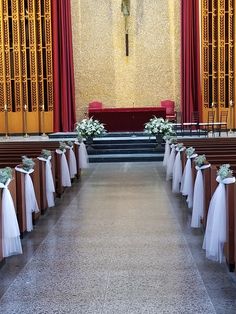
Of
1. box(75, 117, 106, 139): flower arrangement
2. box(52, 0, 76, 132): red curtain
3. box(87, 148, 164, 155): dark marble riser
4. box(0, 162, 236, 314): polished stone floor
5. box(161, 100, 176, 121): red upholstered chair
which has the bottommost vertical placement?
box(0, 162, 236, 314): polished stone floor

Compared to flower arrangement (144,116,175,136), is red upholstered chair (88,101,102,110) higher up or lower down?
higher up

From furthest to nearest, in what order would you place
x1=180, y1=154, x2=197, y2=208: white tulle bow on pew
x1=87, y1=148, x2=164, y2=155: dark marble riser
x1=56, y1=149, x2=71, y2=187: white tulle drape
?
x1=87, y1=148, x2=164, y2=155: dark marble riser
x1=56, y1=149, x2=71, y2=187: white tulle drape
x1=180, y1=154, x2=197, y2=208: white tulle bow on pew

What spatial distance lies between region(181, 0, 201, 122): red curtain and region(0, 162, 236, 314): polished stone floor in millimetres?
9938

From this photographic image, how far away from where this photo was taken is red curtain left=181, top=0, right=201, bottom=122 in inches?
643

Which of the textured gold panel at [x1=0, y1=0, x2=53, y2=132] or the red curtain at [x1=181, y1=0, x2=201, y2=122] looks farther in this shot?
the textured gold panel at [x1=0, y1=0, x2=53, y2=132]

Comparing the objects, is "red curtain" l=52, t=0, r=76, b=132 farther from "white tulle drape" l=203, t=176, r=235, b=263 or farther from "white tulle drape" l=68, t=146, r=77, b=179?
"white tulle drape" l=203, t=176, r=235, b=263

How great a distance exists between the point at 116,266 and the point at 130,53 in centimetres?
1338

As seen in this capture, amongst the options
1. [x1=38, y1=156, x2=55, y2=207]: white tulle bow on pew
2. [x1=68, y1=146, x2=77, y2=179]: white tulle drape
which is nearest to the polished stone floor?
[x1=38, y1=156, x2=55, y2=207]: white tulle bow on pew

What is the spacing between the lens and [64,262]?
4.30 meters

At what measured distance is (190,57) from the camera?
53.8ft

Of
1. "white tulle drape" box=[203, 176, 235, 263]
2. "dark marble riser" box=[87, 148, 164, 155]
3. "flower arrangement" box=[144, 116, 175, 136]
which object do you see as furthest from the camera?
"dark marble riser" box=[87, 148, 164, 155]

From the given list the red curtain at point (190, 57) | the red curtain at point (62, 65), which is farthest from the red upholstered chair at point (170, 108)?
the red curtain at point (62, 65)

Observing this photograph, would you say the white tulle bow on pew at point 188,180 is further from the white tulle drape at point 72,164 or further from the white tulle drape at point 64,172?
the white tulle drape at point 72,164

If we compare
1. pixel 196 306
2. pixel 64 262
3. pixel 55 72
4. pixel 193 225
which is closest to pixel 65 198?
pixel 193 225
